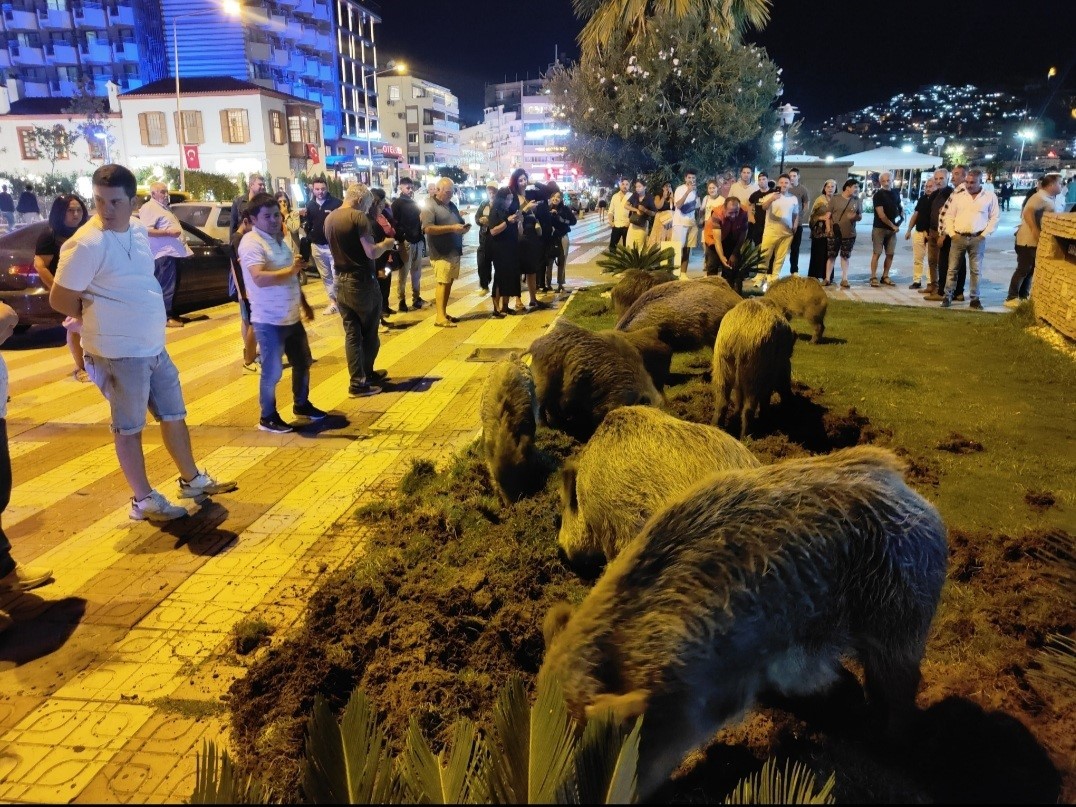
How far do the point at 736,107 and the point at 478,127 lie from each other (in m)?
149

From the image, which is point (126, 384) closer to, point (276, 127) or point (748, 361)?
point (748, 361)

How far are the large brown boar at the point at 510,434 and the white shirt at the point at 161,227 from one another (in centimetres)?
599

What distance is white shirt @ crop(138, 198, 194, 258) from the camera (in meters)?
8.99

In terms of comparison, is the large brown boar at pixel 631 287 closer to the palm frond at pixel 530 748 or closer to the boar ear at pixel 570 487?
the boar ear at pixel 570 487

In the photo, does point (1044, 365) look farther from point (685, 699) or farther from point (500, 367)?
point (685, 699)

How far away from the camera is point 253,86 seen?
50.4m

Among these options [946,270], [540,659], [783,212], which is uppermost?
[783,212]

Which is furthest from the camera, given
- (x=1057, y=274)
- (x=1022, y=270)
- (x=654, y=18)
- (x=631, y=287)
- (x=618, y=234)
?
(x=654, y=18)

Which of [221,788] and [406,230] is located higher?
[406,230]

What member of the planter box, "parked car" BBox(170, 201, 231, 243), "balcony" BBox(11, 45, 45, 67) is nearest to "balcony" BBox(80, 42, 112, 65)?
"balcony" BBox(11, 45, 45, 67)

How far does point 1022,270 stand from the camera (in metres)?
11.4

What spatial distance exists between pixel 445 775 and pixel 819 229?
555 inches

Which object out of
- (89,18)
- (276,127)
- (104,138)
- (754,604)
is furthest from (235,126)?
(754,604)

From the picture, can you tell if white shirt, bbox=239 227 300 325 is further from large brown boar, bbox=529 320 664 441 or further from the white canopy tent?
the white canopy tent
